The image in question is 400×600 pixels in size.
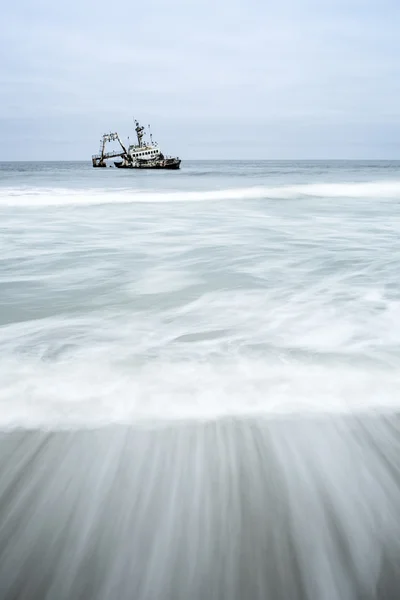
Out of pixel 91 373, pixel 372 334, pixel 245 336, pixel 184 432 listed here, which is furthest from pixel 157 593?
pixel 372 334

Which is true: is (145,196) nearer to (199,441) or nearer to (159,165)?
(199,441)

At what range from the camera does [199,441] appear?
61.3 inches

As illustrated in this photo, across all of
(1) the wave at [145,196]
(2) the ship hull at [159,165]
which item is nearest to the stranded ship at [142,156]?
(2) the ship hull at [159,165]

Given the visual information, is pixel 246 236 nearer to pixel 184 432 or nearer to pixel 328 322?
pixel 328 322

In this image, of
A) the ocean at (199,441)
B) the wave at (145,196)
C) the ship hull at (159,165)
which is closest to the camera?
the ocean at (199,441)

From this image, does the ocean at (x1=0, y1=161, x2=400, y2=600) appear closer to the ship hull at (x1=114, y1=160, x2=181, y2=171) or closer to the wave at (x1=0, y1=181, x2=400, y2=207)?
the wave at (x1=0, y1=181, x2=400, y2=207)

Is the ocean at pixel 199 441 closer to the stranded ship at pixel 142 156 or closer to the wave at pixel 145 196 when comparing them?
the wave at pixel 145 196

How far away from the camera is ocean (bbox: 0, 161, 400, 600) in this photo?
3.51ft

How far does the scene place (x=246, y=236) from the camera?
21.3 ft

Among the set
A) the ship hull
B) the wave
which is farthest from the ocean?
the ship hull

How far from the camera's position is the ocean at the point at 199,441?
3.51 ft

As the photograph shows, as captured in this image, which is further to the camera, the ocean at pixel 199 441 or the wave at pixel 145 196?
the wave at pixel 145 196

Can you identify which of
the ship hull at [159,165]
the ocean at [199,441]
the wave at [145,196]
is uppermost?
the ship hull at [159,165]

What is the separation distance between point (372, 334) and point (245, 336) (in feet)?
2.39
